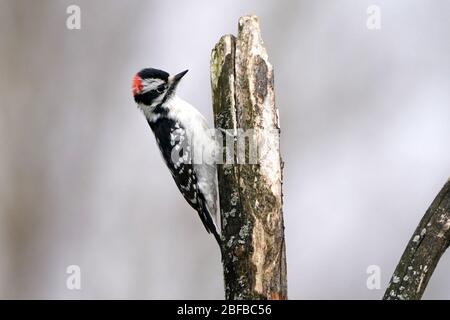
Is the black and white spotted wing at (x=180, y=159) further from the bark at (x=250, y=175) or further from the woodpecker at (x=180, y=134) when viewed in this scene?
the bark at (x=250, y=175)

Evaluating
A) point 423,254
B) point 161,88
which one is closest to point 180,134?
point 161,88

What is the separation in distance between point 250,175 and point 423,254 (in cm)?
114

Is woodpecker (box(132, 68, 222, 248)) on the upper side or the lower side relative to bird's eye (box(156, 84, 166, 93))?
lower

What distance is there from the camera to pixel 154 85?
225 inches

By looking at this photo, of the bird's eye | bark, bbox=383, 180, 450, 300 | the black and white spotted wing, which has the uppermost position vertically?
the bird's eye

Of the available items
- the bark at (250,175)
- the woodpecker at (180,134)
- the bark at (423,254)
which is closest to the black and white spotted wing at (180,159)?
the woodpecker at (180,134)

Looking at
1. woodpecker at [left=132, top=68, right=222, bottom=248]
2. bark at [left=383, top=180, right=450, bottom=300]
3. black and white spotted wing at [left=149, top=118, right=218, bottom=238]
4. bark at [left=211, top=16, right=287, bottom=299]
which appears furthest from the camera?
black and white spotted wing at [left=149, top=118, right=218, bottom=238]

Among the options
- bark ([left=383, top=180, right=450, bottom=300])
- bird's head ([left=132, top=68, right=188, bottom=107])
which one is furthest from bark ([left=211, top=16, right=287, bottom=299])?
bird's head ([left=132, top=68, right=188, bottom=107])

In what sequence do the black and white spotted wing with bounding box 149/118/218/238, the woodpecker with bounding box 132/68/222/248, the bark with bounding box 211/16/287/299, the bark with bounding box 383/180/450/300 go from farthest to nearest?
the black and white spotted wing with bounding box 149/118/218/238 → the woodpecker with bounding box 132/68/222/248 → the bark with bounding box 211/16/287/299 → the bark with bounding box 383/180/450/300

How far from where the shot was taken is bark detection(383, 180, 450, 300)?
4.15 metres

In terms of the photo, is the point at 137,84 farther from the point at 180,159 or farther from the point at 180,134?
the point at 180,159

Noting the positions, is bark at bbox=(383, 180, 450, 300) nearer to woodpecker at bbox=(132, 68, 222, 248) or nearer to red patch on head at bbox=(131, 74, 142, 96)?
woodpecker at bbox=(132, 68, 222, 248)

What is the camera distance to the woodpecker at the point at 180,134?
18.7 feet
